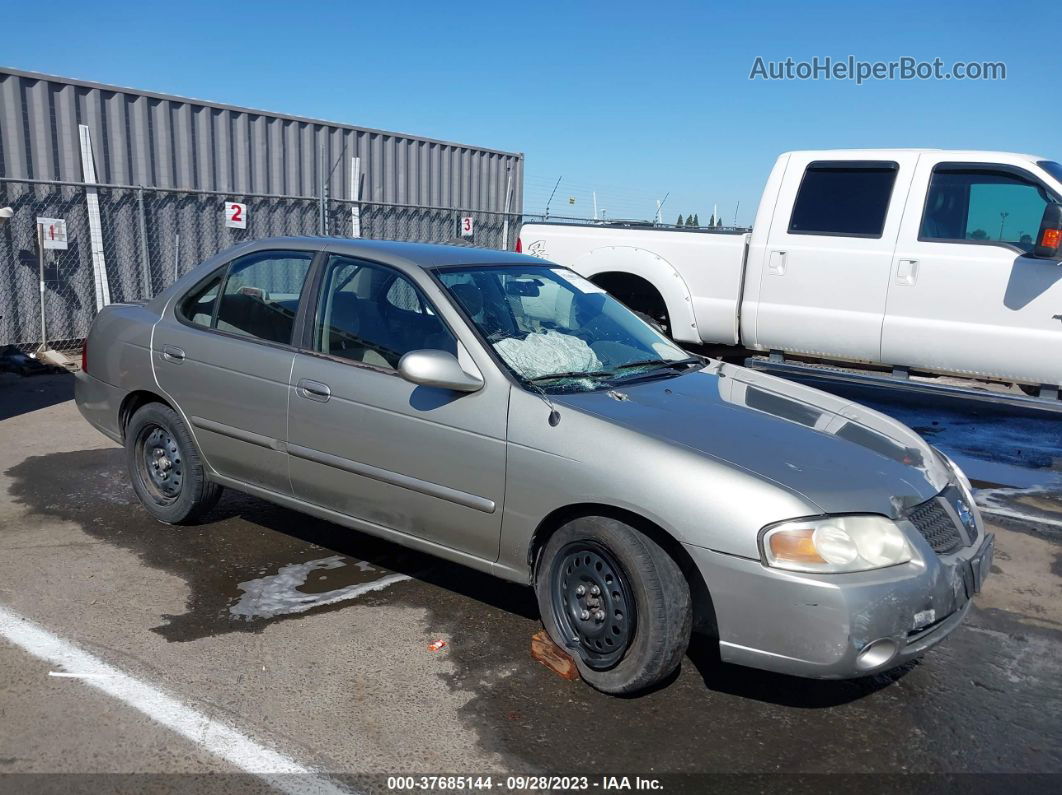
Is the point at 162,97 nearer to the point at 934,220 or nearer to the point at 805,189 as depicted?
the point at 805,189

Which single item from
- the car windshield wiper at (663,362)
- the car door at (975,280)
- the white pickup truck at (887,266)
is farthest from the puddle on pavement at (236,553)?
the car door at (975,280)

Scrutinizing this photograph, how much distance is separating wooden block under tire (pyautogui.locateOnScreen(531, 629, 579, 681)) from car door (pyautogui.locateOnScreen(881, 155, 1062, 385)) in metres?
4.78

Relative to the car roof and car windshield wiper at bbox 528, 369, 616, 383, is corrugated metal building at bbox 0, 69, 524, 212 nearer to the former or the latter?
the car roof

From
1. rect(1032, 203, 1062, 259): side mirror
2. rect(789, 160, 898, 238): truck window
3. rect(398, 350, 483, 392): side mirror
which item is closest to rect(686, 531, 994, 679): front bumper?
rect(398, 350, 483, 392): side mirror

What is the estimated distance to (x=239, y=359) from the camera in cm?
446

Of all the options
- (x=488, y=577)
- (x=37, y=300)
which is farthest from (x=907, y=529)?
(x=37, y=300)

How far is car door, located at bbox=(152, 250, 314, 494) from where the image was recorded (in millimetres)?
4340

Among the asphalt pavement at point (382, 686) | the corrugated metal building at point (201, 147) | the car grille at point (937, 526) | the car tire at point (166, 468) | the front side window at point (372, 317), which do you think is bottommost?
the asphalt pavement at point (382, 686)

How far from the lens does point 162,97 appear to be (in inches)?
438

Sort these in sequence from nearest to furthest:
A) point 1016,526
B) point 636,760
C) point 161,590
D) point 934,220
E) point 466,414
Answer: point 636,760 < point 466,414 < point 161,590 < point 1016,526 < point 934,220

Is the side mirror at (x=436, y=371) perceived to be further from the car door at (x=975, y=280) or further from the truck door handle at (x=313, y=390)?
the car door at (x=975, y=280)

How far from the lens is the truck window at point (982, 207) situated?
6801mm

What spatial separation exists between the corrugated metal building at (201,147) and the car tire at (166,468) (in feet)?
21.3

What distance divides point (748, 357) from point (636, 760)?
5623mm
